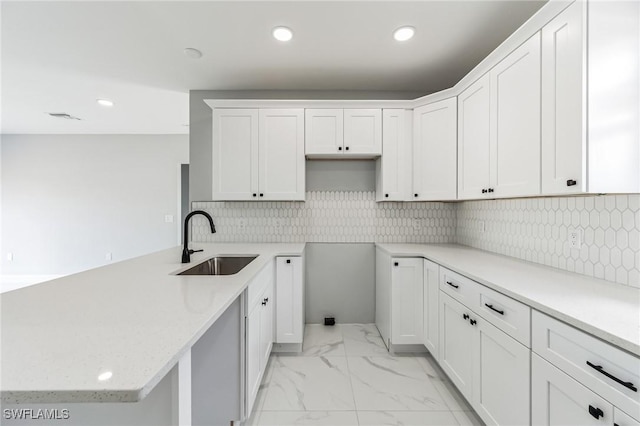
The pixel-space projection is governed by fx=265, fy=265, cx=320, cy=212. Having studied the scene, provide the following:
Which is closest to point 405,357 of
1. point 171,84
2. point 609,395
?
point 609,395

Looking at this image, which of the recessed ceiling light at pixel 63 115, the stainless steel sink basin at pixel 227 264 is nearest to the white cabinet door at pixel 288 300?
the stainless steel sink basin at pixel 227 264

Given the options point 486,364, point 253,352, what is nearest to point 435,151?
point 486,364

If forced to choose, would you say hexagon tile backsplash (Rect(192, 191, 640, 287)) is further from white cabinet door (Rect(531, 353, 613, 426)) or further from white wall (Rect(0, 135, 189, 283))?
white wall (Rect(0, 135, 189, 283))

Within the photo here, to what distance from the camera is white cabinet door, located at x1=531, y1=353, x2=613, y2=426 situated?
851 millimetres

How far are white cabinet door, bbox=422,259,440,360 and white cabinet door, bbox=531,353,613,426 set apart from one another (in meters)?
0.95

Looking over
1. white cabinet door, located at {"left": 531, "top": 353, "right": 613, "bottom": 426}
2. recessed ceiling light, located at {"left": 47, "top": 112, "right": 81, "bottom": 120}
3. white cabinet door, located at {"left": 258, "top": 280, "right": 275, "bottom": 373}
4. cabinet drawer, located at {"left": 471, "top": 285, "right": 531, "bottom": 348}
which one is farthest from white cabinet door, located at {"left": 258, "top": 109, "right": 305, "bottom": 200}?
recessed ceiling light, located at {"left": 47, "top": 112, "right": 81, "bottom": 120}

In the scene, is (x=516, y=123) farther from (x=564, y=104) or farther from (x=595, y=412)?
(x=595, y=412)

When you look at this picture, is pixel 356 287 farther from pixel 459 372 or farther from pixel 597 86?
pixel 597 86

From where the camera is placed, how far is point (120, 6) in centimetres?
175

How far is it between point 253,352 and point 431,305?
142 cm

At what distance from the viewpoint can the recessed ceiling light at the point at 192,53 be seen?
7.28 ft

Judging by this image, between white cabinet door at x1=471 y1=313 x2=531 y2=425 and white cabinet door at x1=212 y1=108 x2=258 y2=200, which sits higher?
white cabinet door at x1=212 y1=108 x2=258 y2=200

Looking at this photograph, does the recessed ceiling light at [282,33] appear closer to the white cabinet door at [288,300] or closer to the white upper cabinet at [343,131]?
the white upper cabinet at [343,131]

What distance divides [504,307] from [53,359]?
1.67 metres
